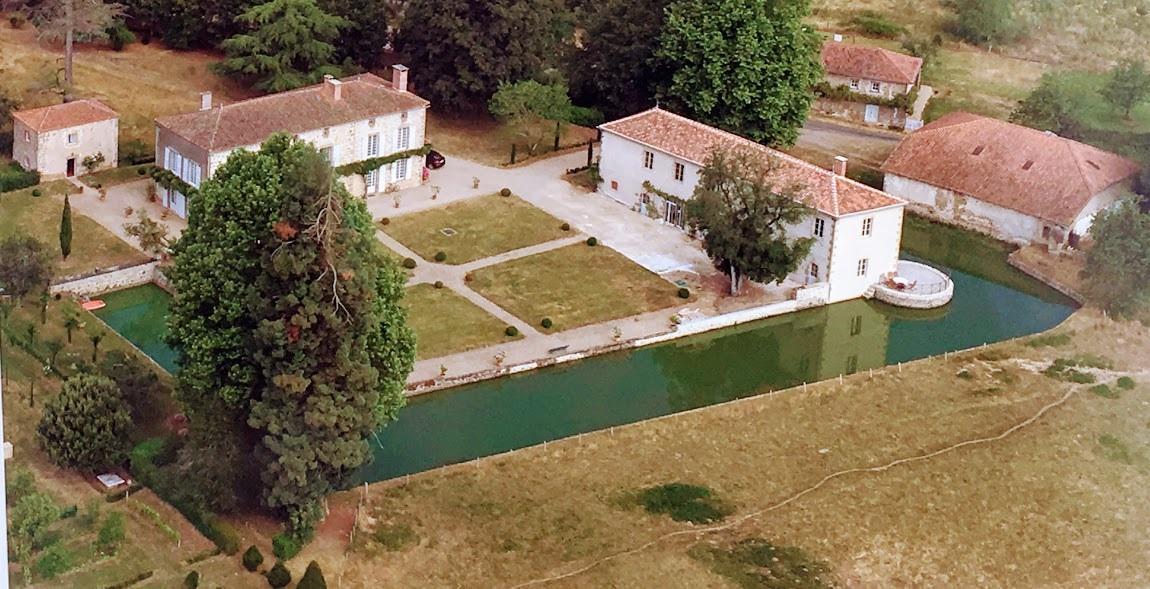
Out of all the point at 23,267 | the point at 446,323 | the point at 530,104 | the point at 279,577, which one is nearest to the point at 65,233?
the point at 23,267

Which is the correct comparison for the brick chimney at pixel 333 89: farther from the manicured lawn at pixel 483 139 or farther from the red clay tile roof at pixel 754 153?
the red clay tile roof at pixel 754 153

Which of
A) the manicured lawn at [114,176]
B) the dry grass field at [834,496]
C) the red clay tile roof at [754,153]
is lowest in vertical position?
the dry grass field at [834,496]

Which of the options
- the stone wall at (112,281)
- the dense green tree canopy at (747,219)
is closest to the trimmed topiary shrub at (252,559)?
the stone wall at (112,281)

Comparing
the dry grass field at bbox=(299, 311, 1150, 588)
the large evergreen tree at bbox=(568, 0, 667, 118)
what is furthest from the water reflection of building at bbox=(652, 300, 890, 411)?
the large evergreen tree at bbox=(568, 0, 667, 118)

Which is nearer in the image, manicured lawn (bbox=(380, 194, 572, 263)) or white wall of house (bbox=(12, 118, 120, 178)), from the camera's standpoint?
manicured lawn (bbox=(380, 194, 572, 263))

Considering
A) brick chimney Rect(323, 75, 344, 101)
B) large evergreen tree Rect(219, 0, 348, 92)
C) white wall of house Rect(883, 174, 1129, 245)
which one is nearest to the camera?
white wall of house Rect(883, 174, 1129, 245)

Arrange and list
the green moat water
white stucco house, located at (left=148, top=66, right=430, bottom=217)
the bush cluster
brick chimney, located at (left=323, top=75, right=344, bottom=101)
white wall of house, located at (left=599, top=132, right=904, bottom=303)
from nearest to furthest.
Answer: the green moat water
white wall of house, located at (left=599, top=132, right=904, bottom=303)
white stucco house, located at (left=148, top=66, right=430, bottom=217)
the bush cluster
brick chimney, located at (left=323, top=75, right=344, bottom=101)

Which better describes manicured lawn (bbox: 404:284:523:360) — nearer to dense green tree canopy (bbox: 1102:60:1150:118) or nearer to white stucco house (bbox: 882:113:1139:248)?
white stucco house (bbox: 882:113:1139:248)
